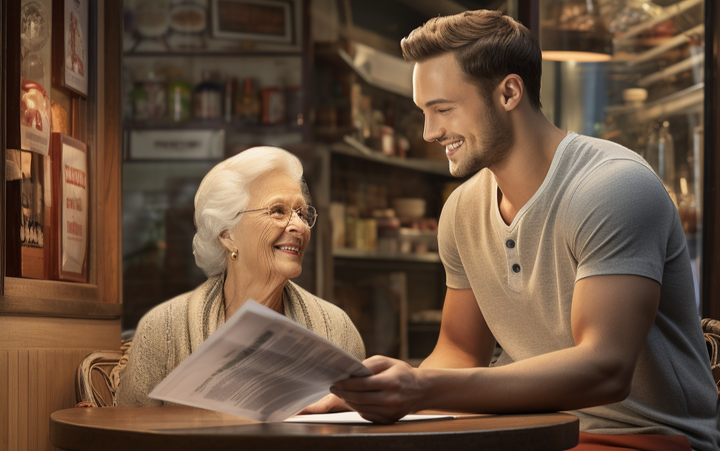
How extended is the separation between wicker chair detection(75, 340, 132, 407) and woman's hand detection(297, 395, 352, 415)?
0.78 meters

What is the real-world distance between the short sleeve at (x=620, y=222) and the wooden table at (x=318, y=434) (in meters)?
0.33

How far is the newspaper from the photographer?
89 cm

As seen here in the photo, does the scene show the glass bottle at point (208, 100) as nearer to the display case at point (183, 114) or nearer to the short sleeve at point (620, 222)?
the display case at point (183, 114)

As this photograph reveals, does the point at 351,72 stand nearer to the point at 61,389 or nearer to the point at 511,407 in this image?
the point at 61,389

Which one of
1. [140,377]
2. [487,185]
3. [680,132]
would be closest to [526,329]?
[487,185]

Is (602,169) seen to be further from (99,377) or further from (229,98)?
(229,98)

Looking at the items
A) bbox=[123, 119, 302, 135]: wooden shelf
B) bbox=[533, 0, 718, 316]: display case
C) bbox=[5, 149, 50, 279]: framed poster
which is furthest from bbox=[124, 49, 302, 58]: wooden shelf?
bbox=[5, 149, 50, 279]: framed poster

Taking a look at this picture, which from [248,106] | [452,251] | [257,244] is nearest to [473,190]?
[452,251]

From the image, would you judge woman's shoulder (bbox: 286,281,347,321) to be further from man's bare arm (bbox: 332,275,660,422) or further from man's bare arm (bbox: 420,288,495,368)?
man's bare arm (bbox: 332,275,660,422)

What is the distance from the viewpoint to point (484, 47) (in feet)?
5.19

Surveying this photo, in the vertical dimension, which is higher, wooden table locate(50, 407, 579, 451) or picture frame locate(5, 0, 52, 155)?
picture frame locate(5, 0, 52, 155)

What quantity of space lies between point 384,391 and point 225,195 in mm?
1141

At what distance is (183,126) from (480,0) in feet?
8.38

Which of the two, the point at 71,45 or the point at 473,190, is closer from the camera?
the point at 473,190
